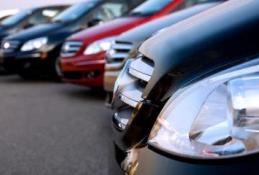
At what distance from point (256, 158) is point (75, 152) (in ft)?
11.8

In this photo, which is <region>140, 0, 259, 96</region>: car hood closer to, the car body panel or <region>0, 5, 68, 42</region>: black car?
the car body panel

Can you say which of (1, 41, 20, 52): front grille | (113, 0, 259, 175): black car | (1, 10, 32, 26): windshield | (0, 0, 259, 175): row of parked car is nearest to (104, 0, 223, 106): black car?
(0, 0, 259, 175): row of parked car

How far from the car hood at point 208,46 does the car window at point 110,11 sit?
816 cm

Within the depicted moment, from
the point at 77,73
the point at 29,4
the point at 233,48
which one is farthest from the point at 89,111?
the point at 29,4

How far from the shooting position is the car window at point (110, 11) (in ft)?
35.1

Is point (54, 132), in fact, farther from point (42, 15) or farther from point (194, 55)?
point (42, 15)

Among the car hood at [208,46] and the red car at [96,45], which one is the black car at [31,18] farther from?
the car hood at [208,46]

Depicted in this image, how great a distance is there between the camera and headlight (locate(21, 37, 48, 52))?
35.2 ft

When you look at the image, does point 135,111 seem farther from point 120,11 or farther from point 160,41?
point 120,11

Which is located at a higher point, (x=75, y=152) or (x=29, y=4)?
(x=75, y=152)

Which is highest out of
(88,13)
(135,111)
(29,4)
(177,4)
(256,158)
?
(256,158)

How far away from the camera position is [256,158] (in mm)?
1771

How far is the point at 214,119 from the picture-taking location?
1.92m

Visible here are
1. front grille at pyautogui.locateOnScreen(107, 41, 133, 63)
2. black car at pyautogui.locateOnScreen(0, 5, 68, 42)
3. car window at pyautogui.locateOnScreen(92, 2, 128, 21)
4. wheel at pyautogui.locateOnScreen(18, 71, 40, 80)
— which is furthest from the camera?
black car at pyautogui.locateOnScreen(0, 5, 68, 42)
